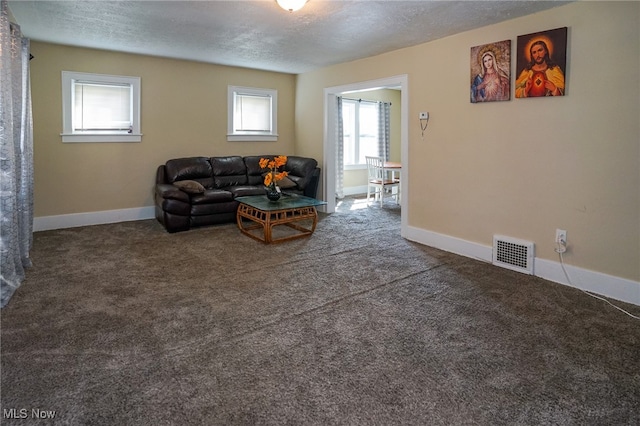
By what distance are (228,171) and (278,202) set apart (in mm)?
1692

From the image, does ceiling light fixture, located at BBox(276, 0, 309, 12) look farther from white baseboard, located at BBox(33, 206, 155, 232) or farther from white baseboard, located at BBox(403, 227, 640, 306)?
white baseboard, located at BBox(33, 206, 155, 232)

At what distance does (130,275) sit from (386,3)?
127 inches

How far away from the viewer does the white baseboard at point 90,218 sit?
5273 millimetres

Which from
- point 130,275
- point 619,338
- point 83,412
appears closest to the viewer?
point 83,412

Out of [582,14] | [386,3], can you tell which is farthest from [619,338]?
[386,3]

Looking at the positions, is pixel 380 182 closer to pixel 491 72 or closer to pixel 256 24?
pixel 491 72

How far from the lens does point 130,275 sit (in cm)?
Result: 364

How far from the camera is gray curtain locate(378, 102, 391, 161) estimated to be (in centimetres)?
862

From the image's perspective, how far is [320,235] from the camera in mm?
5176

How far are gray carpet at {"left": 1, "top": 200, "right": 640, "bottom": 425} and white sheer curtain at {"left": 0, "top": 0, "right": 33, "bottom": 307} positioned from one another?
0.23 metres

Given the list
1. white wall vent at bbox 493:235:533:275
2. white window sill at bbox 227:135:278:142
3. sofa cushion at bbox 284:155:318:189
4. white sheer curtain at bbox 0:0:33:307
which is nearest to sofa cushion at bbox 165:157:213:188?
white window sill at bbox 227:135:278:142

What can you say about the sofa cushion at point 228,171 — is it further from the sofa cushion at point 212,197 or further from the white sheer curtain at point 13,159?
the white sheer curtain at point 13,159

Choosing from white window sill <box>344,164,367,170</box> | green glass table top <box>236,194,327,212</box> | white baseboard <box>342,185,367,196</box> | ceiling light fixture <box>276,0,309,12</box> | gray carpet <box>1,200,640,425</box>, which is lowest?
gray carpet <box>1,200,640,425</box>

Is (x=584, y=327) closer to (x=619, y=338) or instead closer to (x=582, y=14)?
(x=619, y=338)
